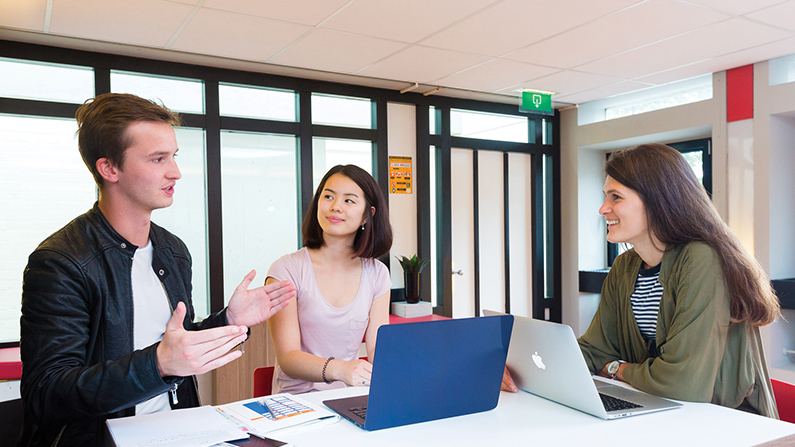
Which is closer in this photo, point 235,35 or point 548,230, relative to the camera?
point 235,35

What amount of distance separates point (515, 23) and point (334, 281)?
1.92 m

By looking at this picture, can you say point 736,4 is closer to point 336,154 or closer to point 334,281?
point 334,281

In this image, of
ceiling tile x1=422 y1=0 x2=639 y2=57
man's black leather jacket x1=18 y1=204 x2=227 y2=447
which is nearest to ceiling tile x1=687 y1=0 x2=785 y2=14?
ceiling tile x1=422 y1=0 x2=639 y2=57

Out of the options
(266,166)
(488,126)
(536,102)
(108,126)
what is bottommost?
(108,126)

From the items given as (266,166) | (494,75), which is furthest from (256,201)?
(494,75)

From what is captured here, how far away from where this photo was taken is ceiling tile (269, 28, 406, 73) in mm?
3484

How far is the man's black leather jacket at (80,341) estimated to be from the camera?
1.24 m

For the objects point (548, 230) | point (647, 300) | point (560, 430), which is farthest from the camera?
point (548, 230)

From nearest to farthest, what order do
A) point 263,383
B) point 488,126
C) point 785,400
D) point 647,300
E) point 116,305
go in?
point 116,305 → point 785,400 → point 647,300 → point 263,383 → point 488,126

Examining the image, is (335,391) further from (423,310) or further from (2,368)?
(423,310)

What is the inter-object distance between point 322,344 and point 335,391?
1.64 ft

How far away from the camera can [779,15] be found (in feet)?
10.4

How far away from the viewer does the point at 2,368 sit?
3.20m

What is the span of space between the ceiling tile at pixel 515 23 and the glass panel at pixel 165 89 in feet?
5.61
